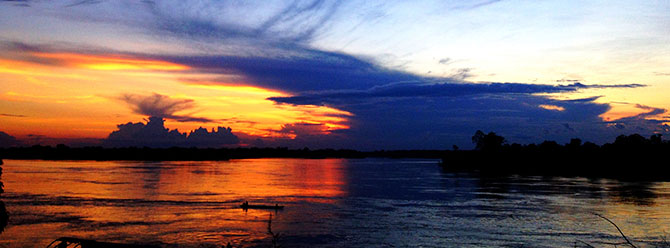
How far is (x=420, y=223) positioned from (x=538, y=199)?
25.2 meters

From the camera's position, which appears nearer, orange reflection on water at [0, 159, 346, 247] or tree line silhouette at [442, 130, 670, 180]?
orange reflection on water at [0, 159, 346, 247]

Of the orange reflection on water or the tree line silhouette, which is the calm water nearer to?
the orange reflection on water

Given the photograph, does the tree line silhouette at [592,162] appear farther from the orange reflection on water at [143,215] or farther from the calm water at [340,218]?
the orange reflection on water at [143,215]

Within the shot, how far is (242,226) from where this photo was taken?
39.0 metres

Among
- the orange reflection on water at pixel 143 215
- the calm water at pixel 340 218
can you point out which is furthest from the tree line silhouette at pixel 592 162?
the orange reflection on water at pixel 143 215

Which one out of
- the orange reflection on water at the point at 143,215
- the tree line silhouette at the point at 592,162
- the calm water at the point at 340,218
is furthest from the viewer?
the tree line silhouette at the point at 592,162

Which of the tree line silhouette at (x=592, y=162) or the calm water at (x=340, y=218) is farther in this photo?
the tree line silhouette at (x=592, y=162)

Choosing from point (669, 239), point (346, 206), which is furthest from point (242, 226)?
point (669, 239)

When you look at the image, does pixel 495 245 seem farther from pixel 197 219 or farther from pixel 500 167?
pixel 500 167

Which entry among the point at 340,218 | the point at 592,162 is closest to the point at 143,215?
the point at 340,218

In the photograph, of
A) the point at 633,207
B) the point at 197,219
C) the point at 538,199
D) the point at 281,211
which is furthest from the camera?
the point at 538,199

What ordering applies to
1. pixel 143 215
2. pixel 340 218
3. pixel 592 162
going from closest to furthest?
1. pixel 340 218
2. pixel 143 215
3. pixel 592 162

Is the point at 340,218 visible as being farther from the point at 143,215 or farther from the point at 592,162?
the point at 592,162

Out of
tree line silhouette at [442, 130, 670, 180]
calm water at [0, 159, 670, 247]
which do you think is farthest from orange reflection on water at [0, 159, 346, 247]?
tree line silhouette at [442, 130, 670, 180]
